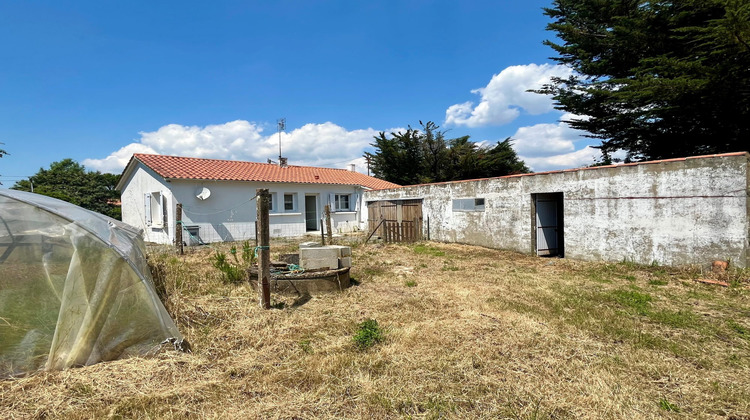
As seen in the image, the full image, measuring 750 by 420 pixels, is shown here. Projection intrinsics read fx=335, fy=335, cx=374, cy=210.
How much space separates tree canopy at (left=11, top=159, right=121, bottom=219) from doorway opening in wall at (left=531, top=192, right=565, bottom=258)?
29.5 meters

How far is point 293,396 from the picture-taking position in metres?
2.91

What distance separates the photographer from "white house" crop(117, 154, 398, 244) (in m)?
13.7

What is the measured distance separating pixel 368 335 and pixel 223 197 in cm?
1273

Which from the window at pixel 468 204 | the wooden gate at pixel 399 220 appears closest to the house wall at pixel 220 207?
the wooden gate at pixel 399 220

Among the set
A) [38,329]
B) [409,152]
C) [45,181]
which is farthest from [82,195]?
[38,329]

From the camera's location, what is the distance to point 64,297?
10.2 ft

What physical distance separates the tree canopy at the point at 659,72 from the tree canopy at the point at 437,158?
360 inches

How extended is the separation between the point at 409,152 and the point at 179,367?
2663 cm

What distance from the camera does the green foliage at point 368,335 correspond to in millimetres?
3886

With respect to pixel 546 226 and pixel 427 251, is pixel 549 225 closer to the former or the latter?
pixel 546 226

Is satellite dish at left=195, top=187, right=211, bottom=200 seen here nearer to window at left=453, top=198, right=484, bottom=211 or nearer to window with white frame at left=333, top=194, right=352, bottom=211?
window with white frame at left=333, top=194, right=352, bottom=211

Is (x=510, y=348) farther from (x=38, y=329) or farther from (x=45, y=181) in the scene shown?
Answer: (x=45, y=181)

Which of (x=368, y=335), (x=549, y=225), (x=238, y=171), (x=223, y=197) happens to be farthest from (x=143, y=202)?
(x=549, y=225)

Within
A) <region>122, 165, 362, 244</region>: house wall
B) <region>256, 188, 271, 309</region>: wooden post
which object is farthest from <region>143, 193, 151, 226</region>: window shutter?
<region>256, 188, 271, 309</region>: wooden post
